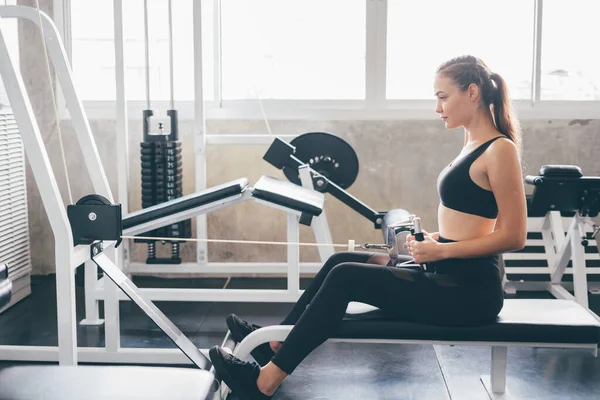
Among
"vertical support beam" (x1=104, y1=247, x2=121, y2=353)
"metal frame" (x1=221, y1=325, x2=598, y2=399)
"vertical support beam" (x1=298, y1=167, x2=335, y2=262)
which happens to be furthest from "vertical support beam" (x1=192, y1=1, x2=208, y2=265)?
"metal frame" (x1=221, y1=325, x2=598, y2=399)

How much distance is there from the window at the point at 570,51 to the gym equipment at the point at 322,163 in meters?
1.48

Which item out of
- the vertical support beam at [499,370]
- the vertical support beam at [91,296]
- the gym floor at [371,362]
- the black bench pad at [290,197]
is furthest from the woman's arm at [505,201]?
the vertical support beam at [91,296]

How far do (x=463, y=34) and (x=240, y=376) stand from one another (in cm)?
276

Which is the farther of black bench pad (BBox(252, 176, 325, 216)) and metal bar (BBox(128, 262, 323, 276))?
metal bar (BBox(128, 262, 323, 276))

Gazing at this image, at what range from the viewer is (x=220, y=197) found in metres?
3.03

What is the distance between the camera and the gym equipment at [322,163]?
3.38m

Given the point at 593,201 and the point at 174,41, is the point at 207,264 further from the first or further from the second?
the point at 593,201

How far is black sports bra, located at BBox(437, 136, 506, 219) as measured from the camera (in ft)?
6.86

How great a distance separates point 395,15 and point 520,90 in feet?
2.83

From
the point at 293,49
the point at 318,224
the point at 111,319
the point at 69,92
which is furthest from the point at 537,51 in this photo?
the point at 111,319

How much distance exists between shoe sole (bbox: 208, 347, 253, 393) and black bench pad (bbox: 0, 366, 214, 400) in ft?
2.26

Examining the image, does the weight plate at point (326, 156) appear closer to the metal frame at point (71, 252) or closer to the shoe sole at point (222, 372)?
the metal frame at point (71, 252)

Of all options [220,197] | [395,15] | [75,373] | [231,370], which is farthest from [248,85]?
[75,373]

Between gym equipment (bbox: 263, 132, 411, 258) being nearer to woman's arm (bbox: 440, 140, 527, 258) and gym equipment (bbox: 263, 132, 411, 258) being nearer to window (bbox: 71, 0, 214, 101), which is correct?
window (bbox: 71, 0, 214, 101)
